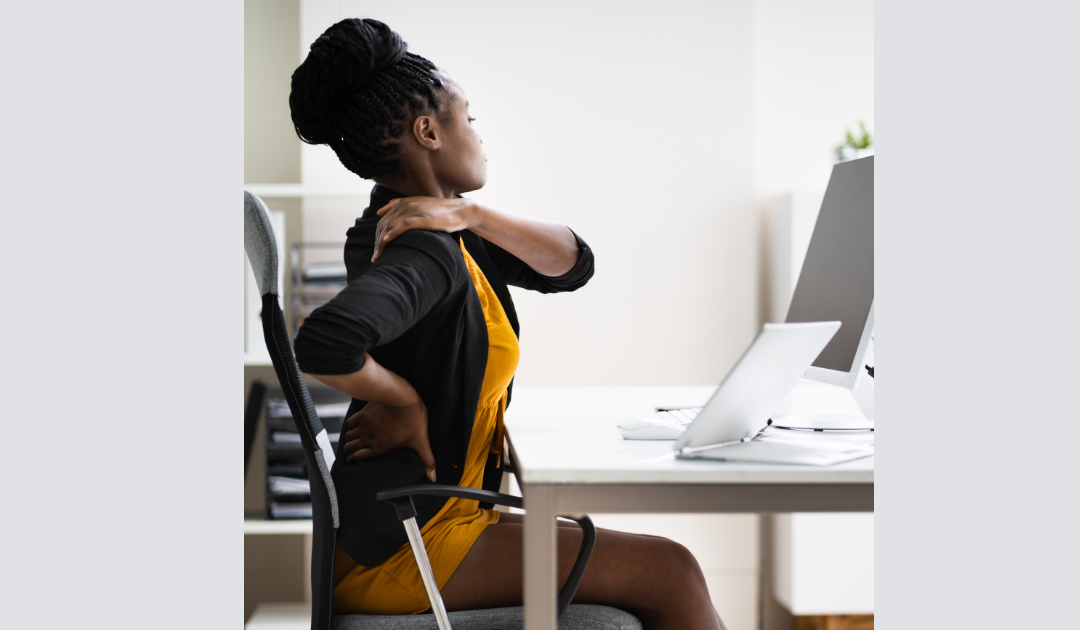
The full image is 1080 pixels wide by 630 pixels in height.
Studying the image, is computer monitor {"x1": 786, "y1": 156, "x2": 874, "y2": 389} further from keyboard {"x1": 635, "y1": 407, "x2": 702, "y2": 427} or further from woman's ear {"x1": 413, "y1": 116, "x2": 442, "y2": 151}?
woman's ear {"x1": 413, "y1": 116, "x2": 442, "y2": 151}

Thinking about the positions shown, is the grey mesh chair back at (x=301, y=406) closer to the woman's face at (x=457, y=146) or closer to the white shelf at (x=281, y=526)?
the woman's face at (x=457, y=146)

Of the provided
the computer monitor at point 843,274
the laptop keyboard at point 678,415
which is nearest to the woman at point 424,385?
the laptop keyboard at point 678,415

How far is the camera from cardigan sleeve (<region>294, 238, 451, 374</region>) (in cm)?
83

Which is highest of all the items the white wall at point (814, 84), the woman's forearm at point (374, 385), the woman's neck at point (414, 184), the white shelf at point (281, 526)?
the white wall at point (814, 84)

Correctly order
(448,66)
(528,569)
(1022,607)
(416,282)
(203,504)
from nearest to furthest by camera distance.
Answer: (1022,607) < (203,504) < (528,569) < (416,282) < (448,66)

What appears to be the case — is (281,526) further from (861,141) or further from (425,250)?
(861,141)

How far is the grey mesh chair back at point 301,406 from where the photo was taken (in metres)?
0.98

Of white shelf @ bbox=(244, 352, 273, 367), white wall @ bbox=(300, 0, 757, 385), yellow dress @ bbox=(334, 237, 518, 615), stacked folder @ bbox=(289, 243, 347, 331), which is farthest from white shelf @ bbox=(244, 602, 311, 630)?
yellow dress @ bbox=(334, 237, 518, 615)

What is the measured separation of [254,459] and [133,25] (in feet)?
7.36

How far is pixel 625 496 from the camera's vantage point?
82cm

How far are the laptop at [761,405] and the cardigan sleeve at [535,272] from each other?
48 centimetres

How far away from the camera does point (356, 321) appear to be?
0.83 meters

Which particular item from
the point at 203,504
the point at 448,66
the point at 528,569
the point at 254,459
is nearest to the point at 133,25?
the point at 203,504

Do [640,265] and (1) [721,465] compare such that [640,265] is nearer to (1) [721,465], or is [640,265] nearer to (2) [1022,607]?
(1) [721,465]
